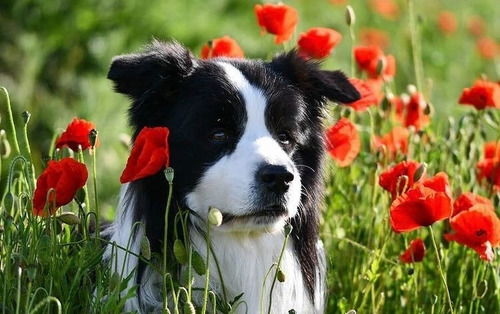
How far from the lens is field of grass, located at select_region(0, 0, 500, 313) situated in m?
3.80

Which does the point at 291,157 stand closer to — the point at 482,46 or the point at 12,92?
the point at 12,92

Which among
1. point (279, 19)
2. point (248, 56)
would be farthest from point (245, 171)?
point (248, 56)

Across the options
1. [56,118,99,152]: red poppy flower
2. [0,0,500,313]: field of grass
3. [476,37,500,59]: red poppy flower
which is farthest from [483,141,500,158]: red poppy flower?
[476,37,500,59]: red poppy flower

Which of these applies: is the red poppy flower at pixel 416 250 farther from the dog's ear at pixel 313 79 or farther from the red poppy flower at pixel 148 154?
the red poppy flower at pixel 148 154

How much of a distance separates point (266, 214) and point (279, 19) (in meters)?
1.21

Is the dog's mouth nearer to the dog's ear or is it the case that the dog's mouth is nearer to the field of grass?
the field of grass

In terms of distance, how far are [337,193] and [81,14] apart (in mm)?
4256

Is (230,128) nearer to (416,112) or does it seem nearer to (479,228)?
(479,228)

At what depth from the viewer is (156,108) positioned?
404cm

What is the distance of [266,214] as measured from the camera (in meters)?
3.83

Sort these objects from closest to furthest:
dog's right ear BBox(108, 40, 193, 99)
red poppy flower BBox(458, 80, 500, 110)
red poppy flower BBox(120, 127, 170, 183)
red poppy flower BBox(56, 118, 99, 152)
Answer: red poppy flower BBox(120, 127, 170, 183)
dog's right ear BBox(108, 40, 193, 99)
red poppy flower BBox(56, 118, 99, 152)
red poppy flower BBox(458, 80, 500, 110)

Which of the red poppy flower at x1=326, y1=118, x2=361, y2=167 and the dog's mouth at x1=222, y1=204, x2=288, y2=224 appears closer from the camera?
the dog's mouth at x1=222, y1=204, x2=288, y2=224

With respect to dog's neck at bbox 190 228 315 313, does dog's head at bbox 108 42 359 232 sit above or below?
above

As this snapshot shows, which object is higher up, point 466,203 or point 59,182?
point 59,182
